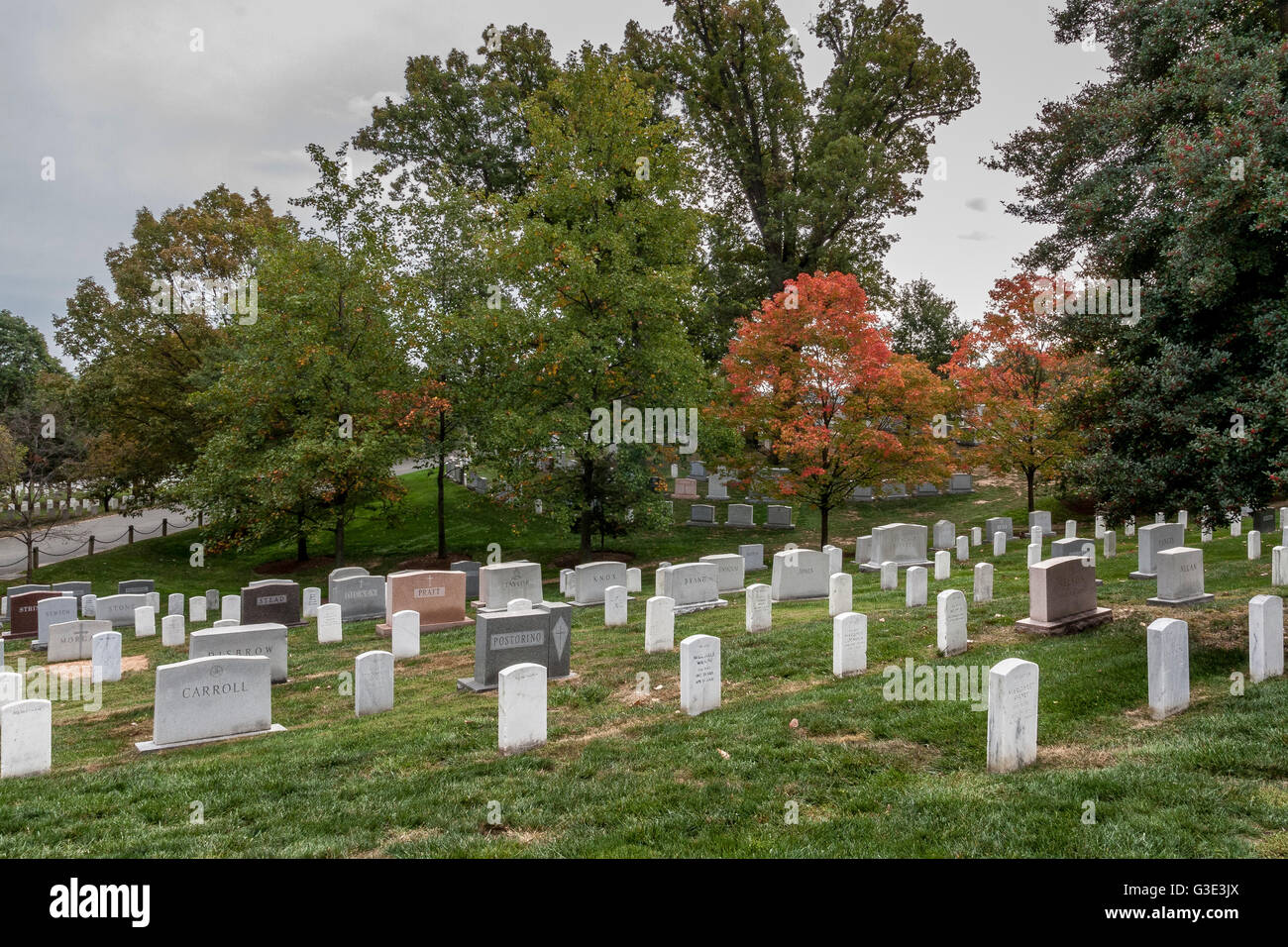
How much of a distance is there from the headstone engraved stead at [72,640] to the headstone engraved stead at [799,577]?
43.7 feet

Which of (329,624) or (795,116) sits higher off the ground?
(795,116)

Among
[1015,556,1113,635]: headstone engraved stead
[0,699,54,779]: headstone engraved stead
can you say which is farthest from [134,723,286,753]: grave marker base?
[1015,556,1113,635]: headstone engraved stead

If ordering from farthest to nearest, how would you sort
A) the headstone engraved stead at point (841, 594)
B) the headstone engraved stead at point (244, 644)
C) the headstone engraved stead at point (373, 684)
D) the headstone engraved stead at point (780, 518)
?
the headstone engraved stead at point (780, 518), the headstone engraved stead at point (841, 594), the headstone engraved stead at point (244, 644), the headstone engraved stead at point (373, 684)

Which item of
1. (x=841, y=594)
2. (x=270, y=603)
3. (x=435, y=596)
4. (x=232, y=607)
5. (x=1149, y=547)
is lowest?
(x=232, y=607)

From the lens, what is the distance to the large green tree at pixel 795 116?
3000cm

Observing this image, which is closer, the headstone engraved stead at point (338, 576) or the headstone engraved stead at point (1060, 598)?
the headstone engraved stead at point (1060, 598)

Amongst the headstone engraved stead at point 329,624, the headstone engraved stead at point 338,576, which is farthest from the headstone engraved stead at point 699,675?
the headstone engraved stead at point 338,576

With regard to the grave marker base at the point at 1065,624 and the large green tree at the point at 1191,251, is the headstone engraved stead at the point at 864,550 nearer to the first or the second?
the grave marker base at the point at 1065,624

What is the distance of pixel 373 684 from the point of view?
9164mm

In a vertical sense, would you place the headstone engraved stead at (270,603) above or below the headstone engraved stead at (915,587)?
below

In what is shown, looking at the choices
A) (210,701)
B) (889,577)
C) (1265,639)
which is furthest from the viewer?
(889,577)

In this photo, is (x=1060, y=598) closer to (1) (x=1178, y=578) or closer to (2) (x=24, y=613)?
(1) (x=1178, y=578)

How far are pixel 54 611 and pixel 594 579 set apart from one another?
11.5 meters

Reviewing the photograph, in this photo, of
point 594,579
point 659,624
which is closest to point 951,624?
point 659,624
